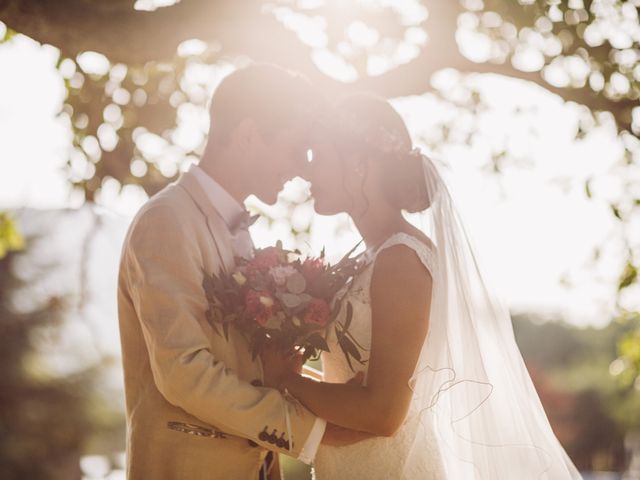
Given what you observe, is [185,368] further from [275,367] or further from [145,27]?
[145,27]

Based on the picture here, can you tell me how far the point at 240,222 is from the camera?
13.0ft

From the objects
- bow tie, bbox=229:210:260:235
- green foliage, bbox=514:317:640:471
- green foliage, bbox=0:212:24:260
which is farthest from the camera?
green foliage, bbox=514:317:640:471

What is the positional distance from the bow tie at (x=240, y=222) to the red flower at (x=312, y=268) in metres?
0.38

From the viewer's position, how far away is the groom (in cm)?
350

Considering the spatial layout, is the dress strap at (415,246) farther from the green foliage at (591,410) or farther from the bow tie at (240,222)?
the green foliage at (591,410)

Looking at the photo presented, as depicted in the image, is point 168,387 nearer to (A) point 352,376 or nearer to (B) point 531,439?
(A) point 352,376

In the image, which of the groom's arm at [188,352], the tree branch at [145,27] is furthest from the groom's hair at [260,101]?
the groom's arm at [188,352]

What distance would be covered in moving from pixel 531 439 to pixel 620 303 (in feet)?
13.0

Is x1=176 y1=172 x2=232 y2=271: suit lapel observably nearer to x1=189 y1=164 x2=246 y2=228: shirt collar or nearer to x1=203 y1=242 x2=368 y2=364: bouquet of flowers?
x1=189 y1=164 x2=246 y2=228: shirt collar

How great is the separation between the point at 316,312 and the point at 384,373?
0.35m

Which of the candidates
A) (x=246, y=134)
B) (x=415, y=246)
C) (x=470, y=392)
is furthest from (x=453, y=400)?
(x=246, y=134)

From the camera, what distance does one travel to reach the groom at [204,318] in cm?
350

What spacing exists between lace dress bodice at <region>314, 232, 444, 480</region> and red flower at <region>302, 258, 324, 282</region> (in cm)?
22

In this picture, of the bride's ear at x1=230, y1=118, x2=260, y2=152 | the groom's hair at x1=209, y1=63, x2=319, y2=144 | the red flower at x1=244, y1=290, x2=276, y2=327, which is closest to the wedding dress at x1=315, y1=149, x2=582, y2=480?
the red flower at x1=244, y1=290, x2=276, y2=327
